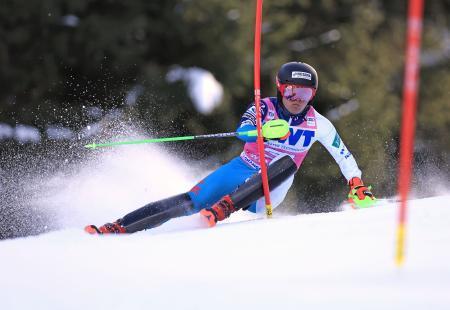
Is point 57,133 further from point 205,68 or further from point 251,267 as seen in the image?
point 251,267

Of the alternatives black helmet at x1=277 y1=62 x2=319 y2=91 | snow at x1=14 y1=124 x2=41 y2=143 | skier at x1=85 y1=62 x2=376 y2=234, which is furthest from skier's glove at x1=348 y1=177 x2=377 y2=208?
snow at x1=14 y1=124 x2=41 y2=143

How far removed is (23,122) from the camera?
424 inches

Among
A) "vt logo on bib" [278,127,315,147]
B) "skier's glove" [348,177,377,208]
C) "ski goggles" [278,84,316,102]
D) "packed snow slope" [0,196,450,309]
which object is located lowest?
"packed snow slope" [0,196,450,309]

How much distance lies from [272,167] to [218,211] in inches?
18.5

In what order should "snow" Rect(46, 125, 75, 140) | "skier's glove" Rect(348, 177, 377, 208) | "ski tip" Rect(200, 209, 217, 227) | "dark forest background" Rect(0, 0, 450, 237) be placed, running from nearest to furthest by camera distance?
"ski tip" Rect(200, 209, 217, 227) < "skier's glove" Rect(348, 177, 377, 208) < "snow" Rect(46, 125, 75, 140) < "dark forest background" Rect(0, 0, 450, 237)

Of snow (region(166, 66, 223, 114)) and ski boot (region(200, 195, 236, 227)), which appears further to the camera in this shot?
snow (region(166, 66, 223, 114))

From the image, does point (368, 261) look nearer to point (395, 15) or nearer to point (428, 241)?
point (428, 241)

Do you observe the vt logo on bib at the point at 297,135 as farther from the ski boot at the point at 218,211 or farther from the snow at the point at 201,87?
the snow at the point at 201,87

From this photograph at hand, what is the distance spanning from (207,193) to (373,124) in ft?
26.3

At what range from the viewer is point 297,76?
4871 millimetres

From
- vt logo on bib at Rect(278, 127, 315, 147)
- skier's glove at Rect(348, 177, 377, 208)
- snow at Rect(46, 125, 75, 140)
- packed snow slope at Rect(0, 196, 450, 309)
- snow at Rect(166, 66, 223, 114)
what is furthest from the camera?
snow at Rect(166, 66, 223, 114)

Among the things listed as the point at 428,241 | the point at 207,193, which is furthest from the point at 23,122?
the point at 428,241

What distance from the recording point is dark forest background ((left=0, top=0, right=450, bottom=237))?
36.9 ft

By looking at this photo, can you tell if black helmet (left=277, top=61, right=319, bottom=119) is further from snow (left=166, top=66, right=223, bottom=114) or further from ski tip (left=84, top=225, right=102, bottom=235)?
snow (left=166, top=66, right=223, bottom=114)
